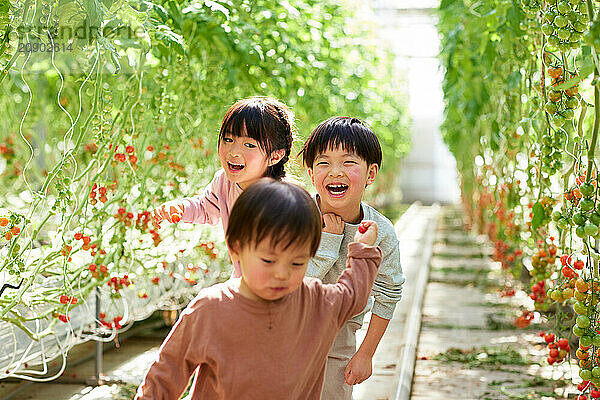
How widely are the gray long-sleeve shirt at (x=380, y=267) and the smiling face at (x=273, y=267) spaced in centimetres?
44

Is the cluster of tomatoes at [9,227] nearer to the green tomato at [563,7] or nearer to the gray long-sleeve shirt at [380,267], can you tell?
the gray long-sleeve shirt at [380,267]

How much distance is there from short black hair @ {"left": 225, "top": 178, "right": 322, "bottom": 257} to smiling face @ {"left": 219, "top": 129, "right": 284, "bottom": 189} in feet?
1.63

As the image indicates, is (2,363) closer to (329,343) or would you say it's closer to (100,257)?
(100,257)

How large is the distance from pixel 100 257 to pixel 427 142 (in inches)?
669

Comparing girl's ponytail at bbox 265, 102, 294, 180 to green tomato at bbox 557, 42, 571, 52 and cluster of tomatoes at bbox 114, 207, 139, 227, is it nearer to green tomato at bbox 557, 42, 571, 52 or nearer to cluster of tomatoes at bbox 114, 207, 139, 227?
green tomato at bbox 557, 42, 571, 52

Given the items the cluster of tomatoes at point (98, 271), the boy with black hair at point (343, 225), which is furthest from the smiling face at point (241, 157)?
the cluster of tomatoes at point (98, 271)

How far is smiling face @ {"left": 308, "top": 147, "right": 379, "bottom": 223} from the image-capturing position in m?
1.72

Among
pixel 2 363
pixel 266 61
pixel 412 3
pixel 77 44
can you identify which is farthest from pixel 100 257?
pixel 412 3

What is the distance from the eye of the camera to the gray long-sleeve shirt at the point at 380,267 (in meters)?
1.71

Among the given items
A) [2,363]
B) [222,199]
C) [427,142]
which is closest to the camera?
[222,199]

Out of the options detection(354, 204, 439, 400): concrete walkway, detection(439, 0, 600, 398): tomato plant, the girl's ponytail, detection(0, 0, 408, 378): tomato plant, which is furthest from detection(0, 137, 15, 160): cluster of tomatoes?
the girl's ponytail

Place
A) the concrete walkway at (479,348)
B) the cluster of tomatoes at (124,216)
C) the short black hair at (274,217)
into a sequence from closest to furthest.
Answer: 1. the short black hair at (274,217)
2. the cluster of tomatoes at (124,216)
3. the concrete walkway at (479,348)

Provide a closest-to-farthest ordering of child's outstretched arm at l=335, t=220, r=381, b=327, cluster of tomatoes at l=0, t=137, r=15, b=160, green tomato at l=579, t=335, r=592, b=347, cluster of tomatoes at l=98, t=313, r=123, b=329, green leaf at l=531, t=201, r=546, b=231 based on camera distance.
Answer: child's outstretched arm at l=335, t=220, r=381, b=327, green tomato at l=579, t=335, r=592, b=347, green leaf at l=531, t=201, r=546, b=231, cluster of tomatoes at l=98, t=313, r=123, b=329, cluster of tomatoes at l=0, t=137, r=15, b=160

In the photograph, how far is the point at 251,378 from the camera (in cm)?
127
